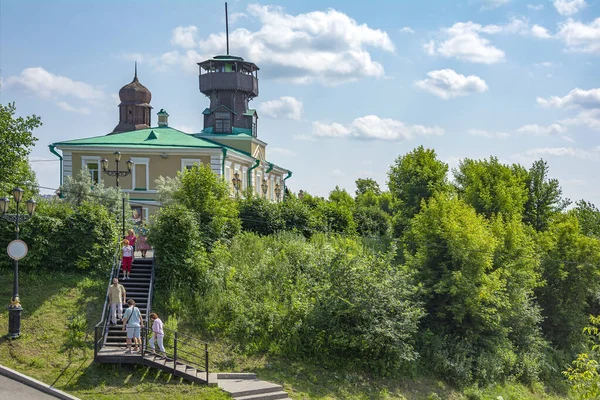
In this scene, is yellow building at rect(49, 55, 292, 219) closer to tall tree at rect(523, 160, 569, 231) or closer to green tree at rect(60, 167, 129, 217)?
green tree at rect(60, 167, 129, 217)

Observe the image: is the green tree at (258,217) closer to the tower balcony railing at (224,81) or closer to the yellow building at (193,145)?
the yellow building at (193,145)

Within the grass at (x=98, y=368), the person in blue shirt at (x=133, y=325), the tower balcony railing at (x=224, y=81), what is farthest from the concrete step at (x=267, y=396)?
the tower balcony railing at (x=224, y=81)

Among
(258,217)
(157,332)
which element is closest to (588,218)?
(258,217)

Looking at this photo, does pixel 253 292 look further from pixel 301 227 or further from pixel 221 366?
pixel 301 227

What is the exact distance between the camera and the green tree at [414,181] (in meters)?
38.8

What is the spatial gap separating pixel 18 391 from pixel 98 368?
2448mm

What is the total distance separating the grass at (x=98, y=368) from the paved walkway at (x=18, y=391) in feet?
1.79

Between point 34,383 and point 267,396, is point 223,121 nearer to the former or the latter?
point 267,396

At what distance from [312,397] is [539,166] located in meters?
27.3

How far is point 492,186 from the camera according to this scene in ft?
126

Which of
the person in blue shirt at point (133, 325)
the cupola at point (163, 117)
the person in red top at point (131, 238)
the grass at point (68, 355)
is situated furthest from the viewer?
the cupola at point (163, 117)

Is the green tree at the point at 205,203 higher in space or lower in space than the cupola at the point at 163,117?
lower

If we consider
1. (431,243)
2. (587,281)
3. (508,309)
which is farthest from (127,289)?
(587,281)

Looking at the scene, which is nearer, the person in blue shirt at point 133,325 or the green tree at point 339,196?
the person in blue shirt at point 133,325
